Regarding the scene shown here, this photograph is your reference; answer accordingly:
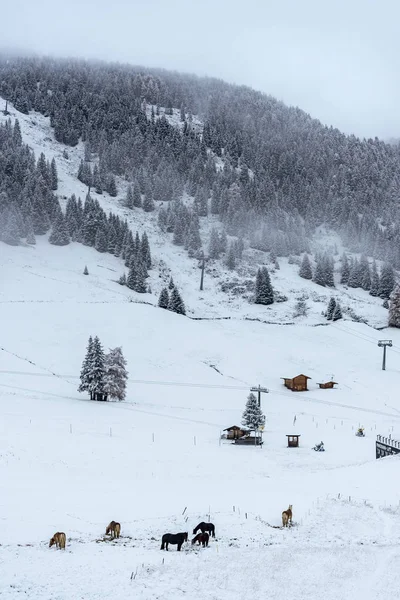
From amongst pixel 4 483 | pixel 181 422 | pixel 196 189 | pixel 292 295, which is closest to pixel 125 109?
pixel 196 189

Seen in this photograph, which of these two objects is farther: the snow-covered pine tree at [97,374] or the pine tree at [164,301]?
the pine tree at [164,301]

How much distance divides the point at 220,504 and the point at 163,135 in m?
177

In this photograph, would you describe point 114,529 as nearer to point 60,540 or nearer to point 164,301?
point 60,540

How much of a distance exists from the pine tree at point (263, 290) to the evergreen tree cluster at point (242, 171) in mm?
17552

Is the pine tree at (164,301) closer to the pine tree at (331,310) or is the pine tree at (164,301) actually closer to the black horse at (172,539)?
the pine tree at (331,310)

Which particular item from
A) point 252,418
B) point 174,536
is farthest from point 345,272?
point 174,536

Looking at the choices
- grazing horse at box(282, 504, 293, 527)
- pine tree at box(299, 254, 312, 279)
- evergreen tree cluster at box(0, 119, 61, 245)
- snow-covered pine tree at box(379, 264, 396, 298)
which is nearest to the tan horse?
grazing horse at box(282, 504, 293, 527)

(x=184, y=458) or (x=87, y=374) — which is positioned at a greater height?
(x=184, y=458)

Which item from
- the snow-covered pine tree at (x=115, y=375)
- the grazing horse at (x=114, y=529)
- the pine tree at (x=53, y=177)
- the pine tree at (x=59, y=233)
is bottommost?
the snow-covered pine tree at (x=115, y=375)

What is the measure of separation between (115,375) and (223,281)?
A: 66.6 m

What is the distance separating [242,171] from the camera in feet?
561

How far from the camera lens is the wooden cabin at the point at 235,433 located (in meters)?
42.7

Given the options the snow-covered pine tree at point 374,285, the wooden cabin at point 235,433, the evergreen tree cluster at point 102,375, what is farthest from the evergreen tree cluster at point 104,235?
the wooden cabin at point 235,433

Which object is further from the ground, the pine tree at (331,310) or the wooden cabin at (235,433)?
the wooden cabin at (235,433)
